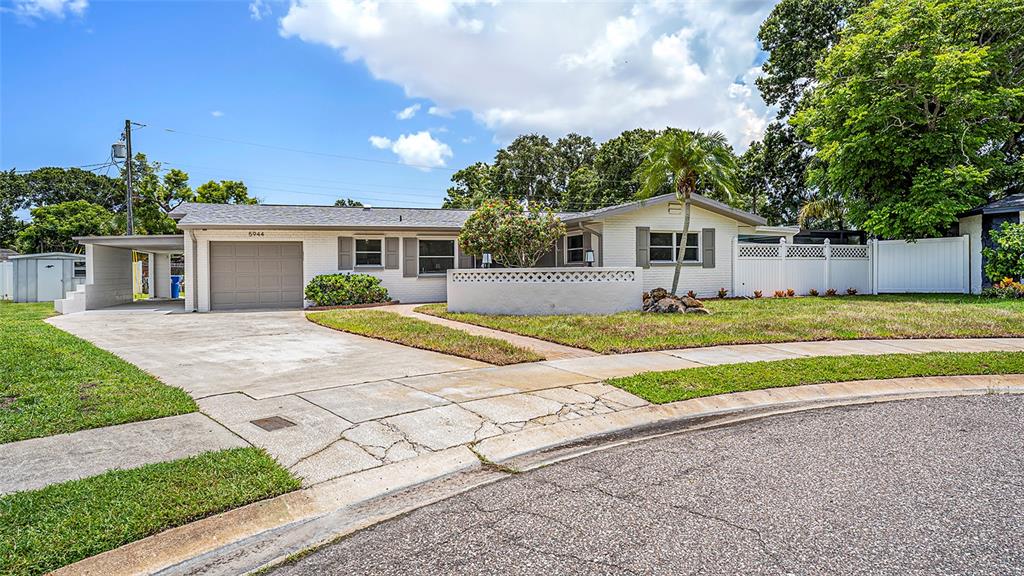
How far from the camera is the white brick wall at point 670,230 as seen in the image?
59.4 ft

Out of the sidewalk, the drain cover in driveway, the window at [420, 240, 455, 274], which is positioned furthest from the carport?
the drain cover in driveway

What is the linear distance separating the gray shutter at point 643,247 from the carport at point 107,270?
13697 mm

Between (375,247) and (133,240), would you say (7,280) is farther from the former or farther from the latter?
(375,247)

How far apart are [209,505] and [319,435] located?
1401mm

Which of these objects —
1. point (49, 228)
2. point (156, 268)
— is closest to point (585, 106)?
point (156, 268)

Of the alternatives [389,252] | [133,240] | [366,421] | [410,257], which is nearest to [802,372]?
[366,421]

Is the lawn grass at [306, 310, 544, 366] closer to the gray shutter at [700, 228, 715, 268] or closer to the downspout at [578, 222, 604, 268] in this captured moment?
the downspout at [578, 222, 604, 268]

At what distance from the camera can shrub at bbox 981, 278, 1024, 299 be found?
1606 cm

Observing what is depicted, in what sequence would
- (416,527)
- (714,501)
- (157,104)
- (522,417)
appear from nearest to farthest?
1. (416,527)
2. (714,501)
3. (522,417)
4. (157,104)

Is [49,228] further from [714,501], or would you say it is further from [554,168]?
[714,501]

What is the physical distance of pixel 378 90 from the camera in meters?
21.9

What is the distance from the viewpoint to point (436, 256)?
64.6 feet

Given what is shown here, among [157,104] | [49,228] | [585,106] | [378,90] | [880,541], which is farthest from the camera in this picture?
[49,228]

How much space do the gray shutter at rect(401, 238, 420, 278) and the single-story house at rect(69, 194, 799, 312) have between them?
0.11ft
